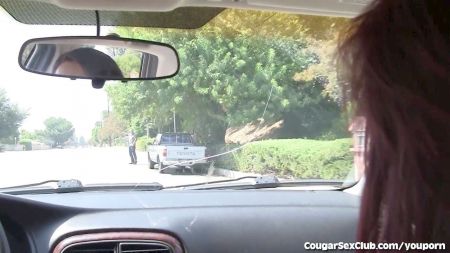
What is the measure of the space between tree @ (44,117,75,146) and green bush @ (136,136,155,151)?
1.01 m

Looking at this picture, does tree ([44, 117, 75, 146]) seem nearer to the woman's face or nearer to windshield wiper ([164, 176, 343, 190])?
windshield wiper ([164, 176, 343, 190])

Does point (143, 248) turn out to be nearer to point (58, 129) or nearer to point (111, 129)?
point (111, 129)

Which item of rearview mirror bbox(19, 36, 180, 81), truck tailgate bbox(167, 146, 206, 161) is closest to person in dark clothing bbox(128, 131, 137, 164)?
truck tailgate bbox(167, 146, 206, 161)

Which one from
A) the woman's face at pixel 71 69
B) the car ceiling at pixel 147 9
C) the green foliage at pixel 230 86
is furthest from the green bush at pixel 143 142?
the woman's face at pixel 71 69

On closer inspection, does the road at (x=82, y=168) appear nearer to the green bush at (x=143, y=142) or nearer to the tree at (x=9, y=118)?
the green bush at (x=143, y=142)

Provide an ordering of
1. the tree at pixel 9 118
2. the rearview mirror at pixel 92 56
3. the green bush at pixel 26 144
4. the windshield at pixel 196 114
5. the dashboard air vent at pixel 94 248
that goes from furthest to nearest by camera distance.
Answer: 1. the green bush at pixel 26 144
2. the tree at pixel 9 118
3. the windshield at pixel 196 114
4. the dashboard air vent at pixel 94 248
5. the rearview mirror at pixel 92 56

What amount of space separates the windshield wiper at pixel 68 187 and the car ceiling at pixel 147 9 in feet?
4.07

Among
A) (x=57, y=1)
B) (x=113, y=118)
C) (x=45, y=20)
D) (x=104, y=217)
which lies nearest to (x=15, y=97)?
(x=113, y=118)

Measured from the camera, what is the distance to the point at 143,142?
6.48m

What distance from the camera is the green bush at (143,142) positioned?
6.32 m

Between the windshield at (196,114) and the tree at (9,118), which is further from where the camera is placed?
the tree at (9,118)

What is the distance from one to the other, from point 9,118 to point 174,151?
2.23m

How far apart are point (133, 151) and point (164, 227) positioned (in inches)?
106

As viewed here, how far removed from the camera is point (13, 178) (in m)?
5.04
